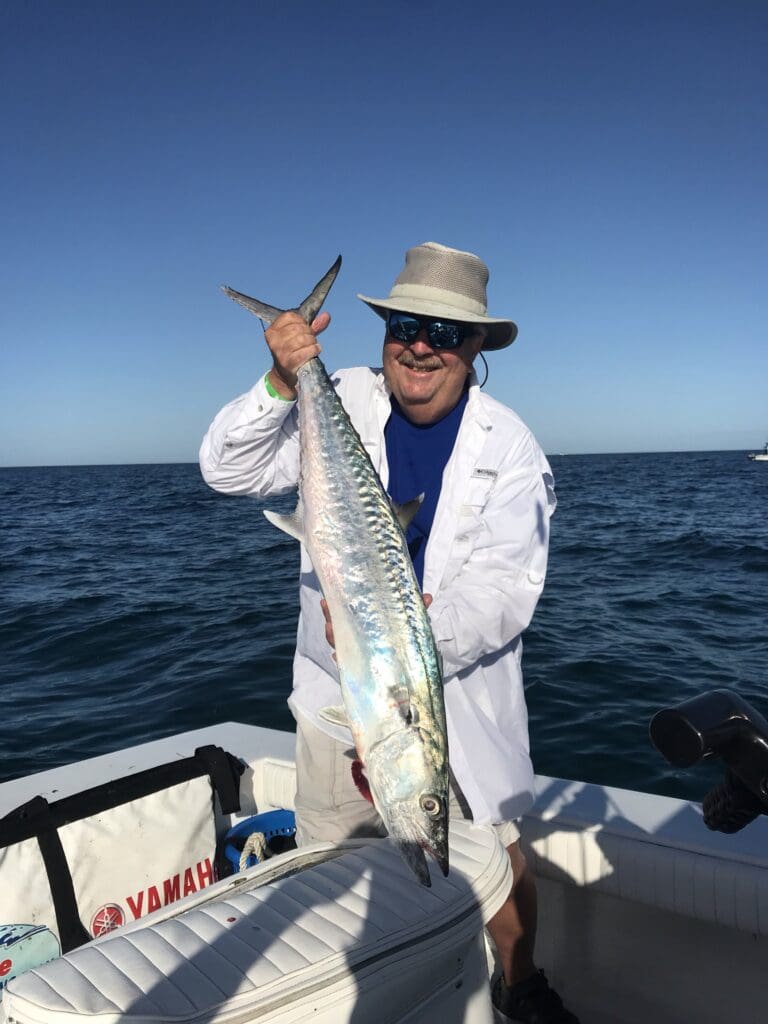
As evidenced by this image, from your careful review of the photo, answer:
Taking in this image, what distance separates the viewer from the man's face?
2.94 m

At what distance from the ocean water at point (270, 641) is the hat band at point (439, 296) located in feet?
14.2

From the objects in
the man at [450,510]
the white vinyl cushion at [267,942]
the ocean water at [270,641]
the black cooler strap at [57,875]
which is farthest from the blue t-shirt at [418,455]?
the ocean water at [270,641]

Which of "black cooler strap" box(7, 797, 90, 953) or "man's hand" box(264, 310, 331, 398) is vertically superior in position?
"man's hand" box(264, 310, 331, 398)

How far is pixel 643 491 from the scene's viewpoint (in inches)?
1486

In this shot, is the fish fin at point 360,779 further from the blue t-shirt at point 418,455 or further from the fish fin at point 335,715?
the blue t-shirt at point 418,455

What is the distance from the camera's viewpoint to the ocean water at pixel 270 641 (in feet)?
22.6

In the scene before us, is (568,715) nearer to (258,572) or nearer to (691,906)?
(691,906)

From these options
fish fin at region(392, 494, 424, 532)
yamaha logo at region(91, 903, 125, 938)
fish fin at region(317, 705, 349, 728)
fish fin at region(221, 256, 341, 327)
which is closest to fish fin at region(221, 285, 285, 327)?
fish fin at region(221, 256, 341, 327)

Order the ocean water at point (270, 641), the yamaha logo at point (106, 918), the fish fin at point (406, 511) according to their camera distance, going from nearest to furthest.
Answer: the fish fin at point (406, 511)
the yamaha logo at point (106, 918)
the ocean water at point (270, 641)

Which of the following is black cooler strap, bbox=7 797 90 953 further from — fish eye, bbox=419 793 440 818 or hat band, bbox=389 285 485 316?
hat band, bbox=389 285 485 316

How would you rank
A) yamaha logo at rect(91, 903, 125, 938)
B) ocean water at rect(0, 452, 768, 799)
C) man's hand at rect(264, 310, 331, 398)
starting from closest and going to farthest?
1. man's hand at rect(264, 310, 331, 398)
2. yamaha logo at rect(91, 903, 125, 938)
3. ocean water at rect(0, 452, 768, 799)

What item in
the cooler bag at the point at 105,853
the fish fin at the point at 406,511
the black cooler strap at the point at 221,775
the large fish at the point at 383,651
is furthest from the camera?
the black cooler strap at the point at 221,775

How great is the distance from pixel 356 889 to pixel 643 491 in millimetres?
37914

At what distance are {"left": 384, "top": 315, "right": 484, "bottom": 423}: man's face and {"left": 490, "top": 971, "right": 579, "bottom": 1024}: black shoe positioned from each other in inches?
93.7
